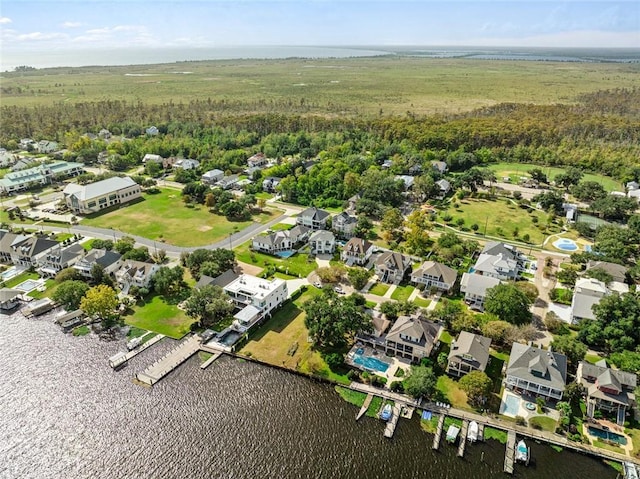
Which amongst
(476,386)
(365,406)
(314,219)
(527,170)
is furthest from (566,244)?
(365,406)

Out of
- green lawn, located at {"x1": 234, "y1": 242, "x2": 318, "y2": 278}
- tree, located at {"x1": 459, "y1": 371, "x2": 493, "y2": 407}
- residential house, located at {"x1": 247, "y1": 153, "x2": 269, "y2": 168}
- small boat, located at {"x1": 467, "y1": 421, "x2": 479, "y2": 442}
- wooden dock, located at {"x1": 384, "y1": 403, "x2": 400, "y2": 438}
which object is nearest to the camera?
small boat, located at {"x1": 467, "y1": 421, "x2": 479, "y2": 442}

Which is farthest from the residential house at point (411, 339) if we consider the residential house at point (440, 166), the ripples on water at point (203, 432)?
the residential house at point (440, 166)

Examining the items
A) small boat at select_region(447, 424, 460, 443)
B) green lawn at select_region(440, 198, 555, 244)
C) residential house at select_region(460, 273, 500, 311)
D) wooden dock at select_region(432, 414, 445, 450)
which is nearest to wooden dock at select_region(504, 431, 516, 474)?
small boat at select_region(447, 424, 460, 443)

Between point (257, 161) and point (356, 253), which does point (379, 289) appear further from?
point (257, 161)

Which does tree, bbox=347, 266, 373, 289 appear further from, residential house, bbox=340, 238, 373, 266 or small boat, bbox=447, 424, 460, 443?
small boat, bbox=447, 424, 460, 443

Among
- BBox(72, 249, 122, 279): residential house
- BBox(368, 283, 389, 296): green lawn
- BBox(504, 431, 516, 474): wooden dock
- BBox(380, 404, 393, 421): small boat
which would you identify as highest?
BBox(72, 249, 122, 279): residential house

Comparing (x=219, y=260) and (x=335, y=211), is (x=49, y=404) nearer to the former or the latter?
(x=219, y=260)

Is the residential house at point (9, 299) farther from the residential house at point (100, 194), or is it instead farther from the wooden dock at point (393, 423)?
the wooden dock at point (393, 423)
